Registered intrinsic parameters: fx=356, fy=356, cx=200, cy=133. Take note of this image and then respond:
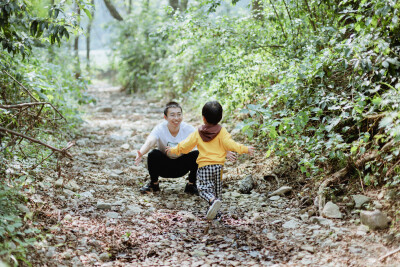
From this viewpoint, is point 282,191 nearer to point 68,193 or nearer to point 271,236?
point 271,236

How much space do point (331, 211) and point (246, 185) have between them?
1.30 m

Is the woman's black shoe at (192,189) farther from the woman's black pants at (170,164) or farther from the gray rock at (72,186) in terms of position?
the gray rock at (72,186)

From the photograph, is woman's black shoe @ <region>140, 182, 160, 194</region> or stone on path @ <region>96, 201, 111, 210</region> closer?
stone on path @ <region>96, 201, 111, 210</region>

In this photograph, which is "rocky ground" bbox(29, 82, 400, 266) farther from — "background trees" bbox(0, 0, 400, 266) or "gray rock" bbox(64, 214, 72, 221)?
"background trees" bbox(0, 0, 400, 266)

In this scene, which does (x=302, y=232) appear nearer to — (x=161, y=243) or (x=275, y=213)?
(x=275, y=213)

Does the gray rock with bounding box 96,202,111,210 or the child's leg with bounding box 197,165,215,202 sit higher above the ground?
the child's leg with bounding box 197,165,215,202

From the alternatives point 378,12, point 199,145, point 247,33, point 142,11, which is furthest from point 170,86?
point 378,12

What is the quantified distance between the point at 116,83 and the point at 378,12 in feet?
59.9

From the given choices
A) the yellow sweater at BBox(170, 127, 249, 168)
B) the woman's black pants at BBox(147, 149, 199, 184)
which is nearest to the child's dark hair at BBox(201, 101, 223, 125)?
the yellow sweater at BBox(170, 127, 249, 168)

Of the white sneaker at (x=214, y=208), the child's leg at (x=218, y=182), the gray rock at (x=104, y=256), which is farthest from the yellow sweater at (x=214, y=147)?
the gray rock at (x=104, y=256)

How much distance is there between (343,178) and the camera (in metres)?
3.70

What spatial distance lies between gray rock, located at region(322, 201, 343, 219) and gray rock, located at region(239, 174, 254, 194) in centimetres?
120

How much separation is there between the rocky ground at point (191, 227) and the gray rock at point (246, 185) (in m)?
0.02

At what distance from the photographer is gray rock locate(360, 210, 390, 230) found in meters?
2.92
